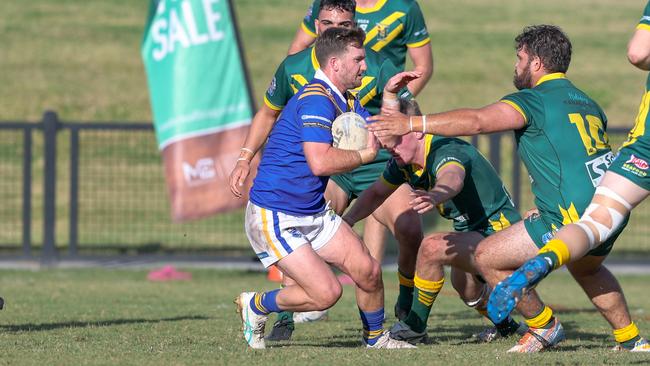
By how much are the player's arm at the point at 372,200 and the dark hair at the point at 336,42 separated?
1068 millimetres

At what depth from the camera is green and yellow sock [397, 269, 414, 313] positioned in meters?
8.13

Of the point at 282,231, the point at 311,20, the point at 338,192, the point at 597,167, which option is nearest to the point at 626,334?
the point at 597,167

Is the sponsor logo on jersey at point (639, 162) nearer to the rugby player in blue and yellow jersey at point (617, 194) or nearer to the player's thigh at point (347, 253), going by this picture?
the rugby player in blue and yellow jersey at point (617, 194)

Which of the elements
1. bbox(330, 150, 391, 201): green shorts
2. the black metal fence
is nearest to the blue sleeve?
bbox(330, 150, 391, 201): green shorts

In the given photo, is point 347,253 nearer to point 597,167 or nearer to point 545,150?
point 545,150

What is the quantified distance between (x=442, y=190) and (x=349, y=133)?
63 cm

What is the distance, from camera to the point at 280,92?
27.1 feet

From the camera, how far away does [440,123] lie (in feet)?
21.5

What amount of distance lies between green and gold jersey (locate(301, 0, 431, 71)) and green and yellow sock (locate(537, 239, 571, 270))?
10.6 ft

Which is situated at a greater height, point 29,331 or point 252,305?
point 252,305

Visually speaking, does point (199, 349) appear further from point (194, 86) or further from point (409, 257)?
point (194, 86)

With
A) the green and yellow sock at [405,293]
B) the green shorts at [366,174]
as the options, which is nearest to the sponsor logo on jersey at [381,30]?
the green shorts at [366,174]

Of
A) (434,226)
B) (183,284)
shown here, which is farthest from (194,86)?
(434,226)

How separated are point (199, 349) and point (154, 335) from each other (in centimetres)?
118
